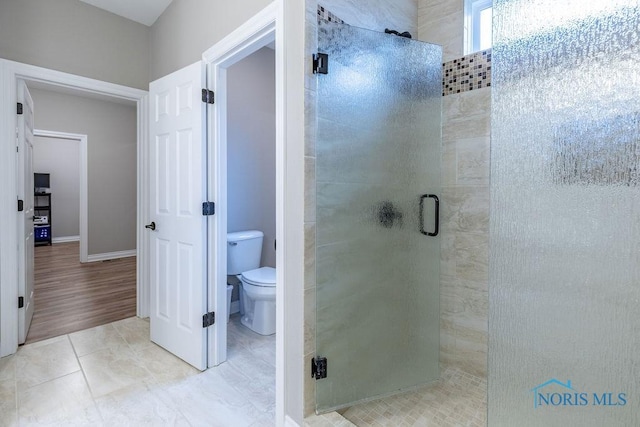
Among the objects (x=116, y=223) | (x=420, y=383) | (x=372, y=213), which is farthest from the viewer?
(x=116, y=223)

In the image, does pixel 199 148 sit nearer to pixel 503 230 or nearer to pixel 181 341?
pixel 181 341

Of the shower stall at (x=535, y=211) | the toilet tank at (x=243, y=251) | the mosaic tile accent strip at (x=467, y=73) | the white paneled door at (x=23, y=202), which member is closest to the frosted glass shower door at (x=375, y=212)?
the shower stall at (x=535, y=211)

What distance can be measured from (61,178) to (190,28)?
22.4ft

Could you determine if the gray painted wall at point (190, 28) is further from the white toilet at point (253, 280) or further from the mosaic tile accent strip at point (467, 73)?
the white toilet at point (253, 280)

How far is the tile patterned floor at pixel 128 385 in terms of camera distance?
59.7 inches

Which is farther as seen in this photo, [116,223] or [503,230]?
[116,223]

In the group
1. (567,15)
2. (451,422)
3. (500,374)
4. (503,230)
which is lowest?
(451,422)

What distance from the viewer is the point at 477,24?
183 cm

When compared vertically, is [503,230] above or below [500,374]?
above

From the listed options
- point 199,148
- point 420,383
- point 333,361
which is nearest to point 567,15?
point 333,361

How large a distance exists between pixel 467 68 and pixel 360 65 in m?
0.75

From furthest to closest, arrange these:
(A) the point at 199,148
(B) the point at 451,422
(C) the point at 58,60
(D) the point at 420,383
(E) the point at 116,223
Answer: (E) the point at 116,223 → (C) the point at 58,60 → (A) the point at 199,148 → (D) the point at 420,383 → (B) the point at 451,422

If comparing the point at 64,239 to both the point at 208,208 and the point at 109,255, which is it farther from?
the point at 208,208

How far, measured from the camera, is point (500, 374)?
104 centimetres
